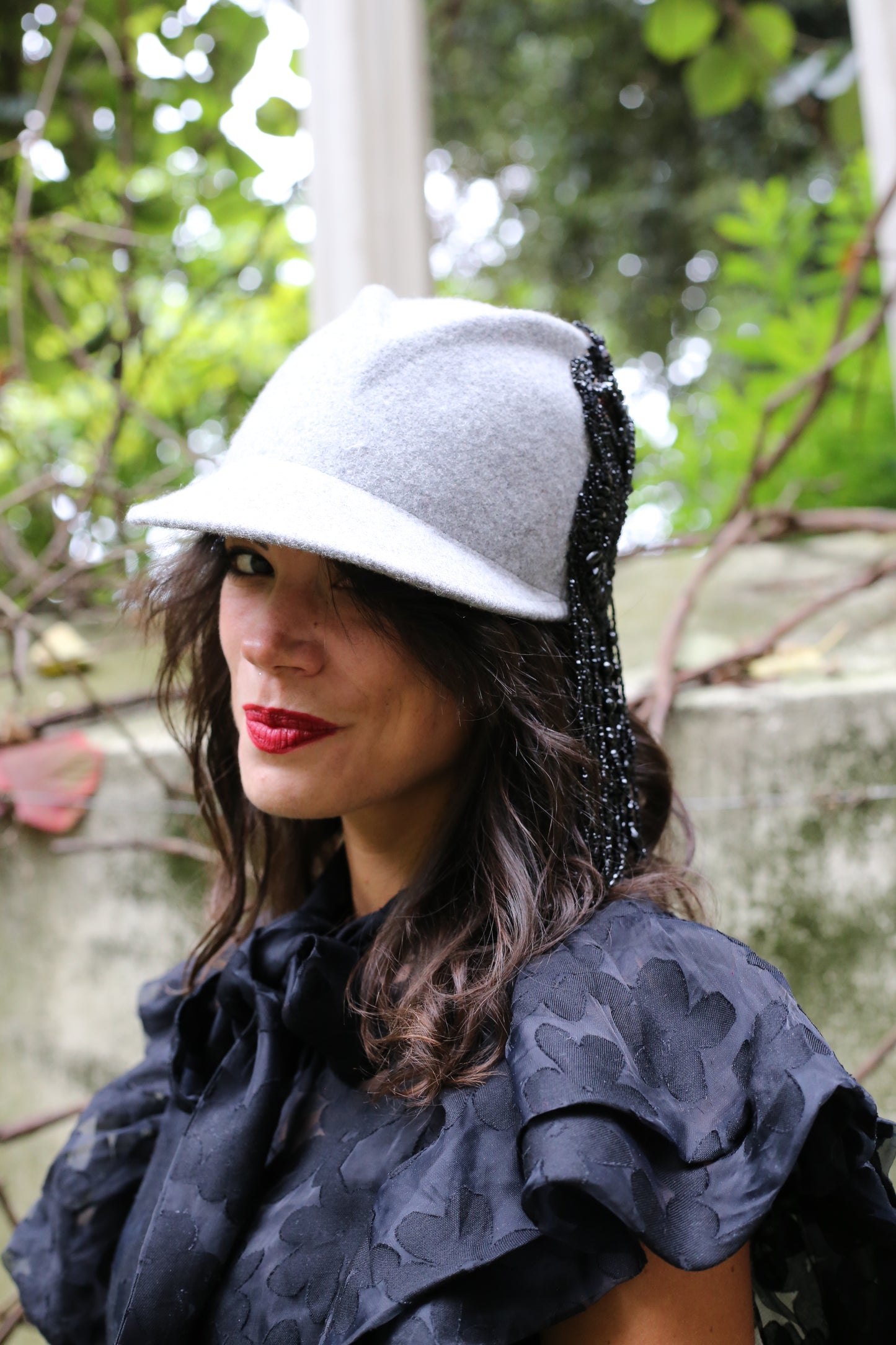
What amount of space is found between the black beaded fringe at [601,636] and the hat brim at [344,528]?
84 millimetres

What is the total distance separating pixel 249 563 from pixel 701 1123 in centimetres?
73

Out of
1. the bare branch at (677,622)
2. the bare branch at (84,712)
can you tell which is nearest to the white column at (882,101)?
the bare branch at (677,622)

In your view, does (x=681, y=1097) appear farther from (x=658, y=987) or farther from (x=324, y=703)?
(x=324, y=703)

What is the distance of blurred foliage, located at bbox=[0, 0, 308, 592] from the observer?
257 cm

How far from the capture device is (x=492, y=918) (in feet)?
3.65

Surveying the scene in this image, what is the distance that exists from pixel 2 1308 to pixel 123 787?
0.93m

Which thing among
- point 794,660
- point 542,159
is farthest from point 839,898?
point 542,159

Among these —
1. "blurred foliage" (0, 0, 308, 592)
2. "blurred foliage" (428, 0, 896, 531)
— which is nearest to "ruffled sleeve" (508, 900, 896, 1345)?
"blurred foliage" (0, 0, 308, 592)

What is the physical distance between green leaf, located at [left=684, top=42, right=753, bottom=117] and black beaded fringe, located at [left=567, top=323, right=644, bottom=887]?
2.10 m

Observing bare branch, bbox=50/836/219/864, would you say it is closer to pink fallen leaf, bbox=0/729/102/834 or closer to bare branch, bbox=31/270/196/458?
pink fallen leaf, bbox=0/729/102/834

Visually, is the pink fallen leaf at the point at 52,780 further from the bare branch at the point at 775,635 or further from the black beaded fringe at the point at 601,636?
the black beaded fringe at the point at 601,636

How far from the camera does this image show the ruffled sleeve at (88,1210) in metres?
1.35

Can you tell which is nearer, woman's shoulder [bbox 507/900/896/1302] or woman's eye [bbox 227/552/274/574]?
woman's shoulder [bbox 507/900/896/1302]

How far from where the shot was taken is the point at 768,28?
2.68 m
